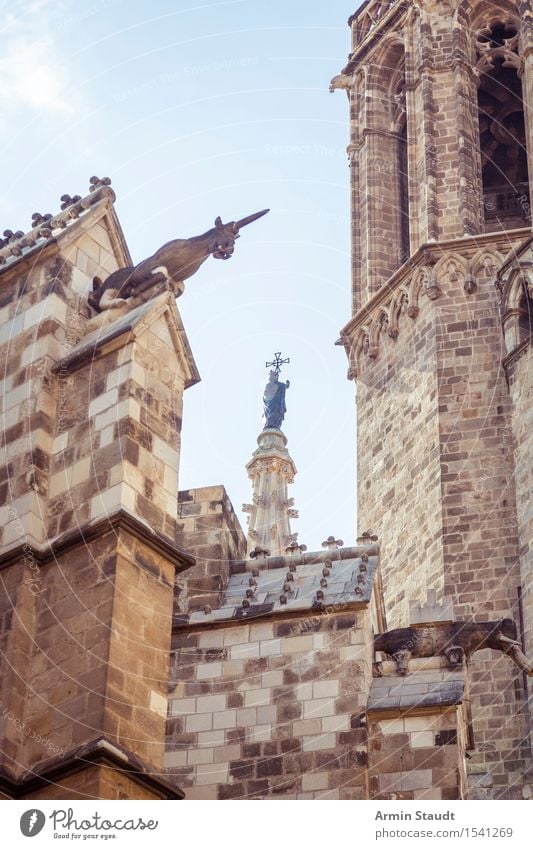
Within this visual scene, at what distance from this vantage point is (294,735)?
19.2m

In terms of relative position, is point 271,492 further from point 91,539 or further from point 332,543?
point 91,539

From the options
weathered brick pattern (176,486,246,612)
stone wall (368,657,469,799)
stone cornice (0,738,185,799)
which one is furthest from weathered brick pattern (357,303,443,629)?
stone cornice (0,738,185,799)

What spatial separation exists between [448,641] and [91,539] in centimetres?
677

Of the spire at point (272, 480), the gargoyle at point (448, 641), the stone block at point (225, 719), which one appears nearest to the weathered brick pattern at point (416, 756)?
the gargoyle at point (448, 641)

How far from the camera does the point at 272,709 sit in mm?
19438

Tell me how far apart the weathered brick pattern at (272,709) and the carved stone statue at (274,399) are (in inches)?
1018

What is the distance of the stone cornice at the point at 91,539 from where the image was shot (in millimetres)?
15125

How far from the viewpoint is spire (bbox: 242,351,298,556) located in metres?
40.1

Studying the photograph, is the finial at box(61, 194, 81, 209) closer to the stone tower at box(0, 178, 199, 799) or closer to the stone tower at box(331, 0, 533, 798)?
the stone tower at box(0, 178, 199, 799)

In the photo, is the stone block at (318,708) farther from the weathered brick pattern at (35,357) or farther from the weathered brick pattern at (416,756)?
the weathered brick pattern at (35,357)

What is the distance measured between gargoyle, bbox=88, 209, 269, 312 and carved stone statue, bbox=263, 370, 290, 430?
28.5 metres

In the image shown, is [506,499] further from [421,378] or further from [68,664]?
[68,664]

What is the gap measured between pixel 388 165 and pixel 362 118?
4.65 feet
